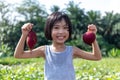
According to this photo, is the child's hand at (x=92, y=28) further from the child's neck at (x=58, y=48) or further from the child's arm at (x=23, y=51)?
the child's arm at (x=23, y=51)

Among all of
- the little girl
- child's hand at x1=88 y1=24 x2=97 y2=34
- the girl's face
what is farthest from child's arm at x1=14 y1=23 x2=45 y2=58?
child's hand at x1=88 y1=24 x2=97 y2=34

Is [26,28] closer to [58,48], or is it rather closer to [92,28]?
[58,48]

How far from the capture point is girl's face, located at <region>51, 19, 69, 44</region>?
2.48 m

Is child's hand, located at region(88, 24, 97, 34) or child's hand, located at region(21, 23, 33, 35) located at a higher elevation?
child's hand, located at region(21, 23, 33, 35)

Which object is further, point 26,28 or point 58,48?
point 58,48

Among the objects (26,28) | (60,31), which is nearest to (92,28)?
(60,31)

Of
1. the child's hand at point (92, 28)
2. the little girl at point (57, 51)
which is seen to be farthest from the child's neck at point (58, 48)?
the child's hand at point (92, 28)

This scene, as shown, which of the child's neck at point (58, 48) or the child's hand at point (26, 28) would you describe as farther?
the child's neck at point (58, 48)

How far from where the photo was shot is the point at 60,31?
8.12ft

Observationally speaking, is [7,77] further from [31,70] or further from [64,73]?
[64,73]

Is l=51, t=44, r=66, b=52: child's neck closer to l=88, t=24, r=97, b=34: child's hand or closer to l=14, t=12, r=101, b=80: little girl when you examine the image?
l=14, t=12, r=101, b=80: little girl

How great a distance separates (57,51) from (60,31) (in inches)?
5.6

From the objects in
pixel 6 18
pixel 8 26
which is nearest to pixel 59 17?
pixel 8 26

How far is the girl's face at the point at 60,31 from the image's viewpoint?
2.48 m
